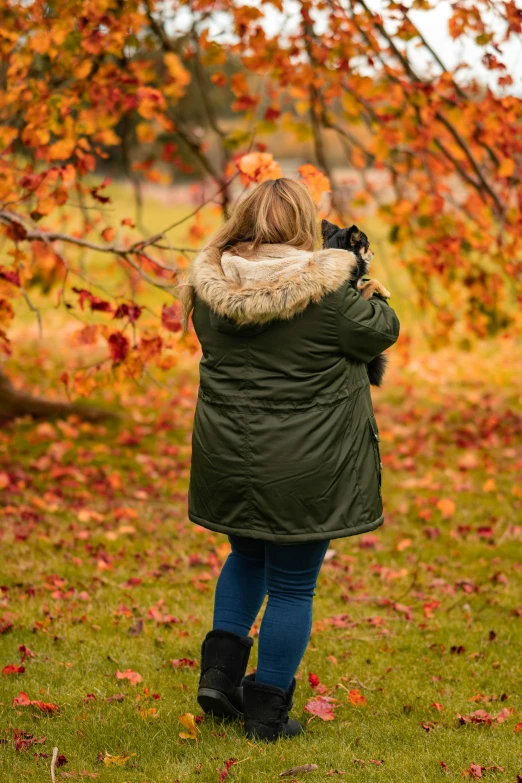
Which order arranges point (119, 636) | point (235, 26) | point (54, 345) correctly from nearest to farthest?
point (119, 636) < point (235, 26) < point (54, 345)

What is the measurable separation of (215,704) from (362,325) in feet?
4.08

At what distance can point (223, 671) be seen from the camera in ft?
8.79

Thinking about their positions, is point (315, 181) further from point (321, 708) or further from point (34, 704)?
point (34, 704)

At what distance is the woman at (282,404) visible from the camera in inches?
93.2

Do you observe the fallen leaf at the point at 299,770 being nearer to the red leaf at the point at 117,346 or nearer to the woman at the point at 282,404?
the woman at the point at 282,404

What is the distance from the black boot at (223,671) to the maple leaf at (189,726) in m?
0.06

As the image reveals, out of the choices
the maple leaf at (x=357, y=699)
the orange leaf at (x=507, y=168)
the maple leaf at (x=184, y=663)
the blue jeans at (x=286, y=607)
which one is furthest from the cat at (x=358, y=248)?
the orange leaf at (x=507, y=168)

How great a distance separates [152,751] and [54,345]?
835 cm

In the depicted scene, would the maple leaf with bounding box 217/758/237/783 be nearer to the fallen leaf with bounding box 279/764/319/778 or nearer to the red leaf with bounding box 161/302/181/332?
the fallen leaf with bounding box 279/764/319/778

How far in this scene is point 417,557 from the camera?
4539mm

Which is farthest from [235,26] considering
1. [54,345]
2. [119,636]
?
[54,345]

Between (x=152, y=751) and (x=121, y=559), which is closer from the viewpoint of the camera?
(x=152, y=751)

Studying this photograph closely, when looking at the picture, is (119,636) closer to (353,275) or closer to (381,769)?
(381,769)

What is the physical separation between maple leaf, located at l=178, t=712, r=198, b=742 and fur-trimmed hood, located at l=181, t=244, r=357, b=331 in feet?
4.00
